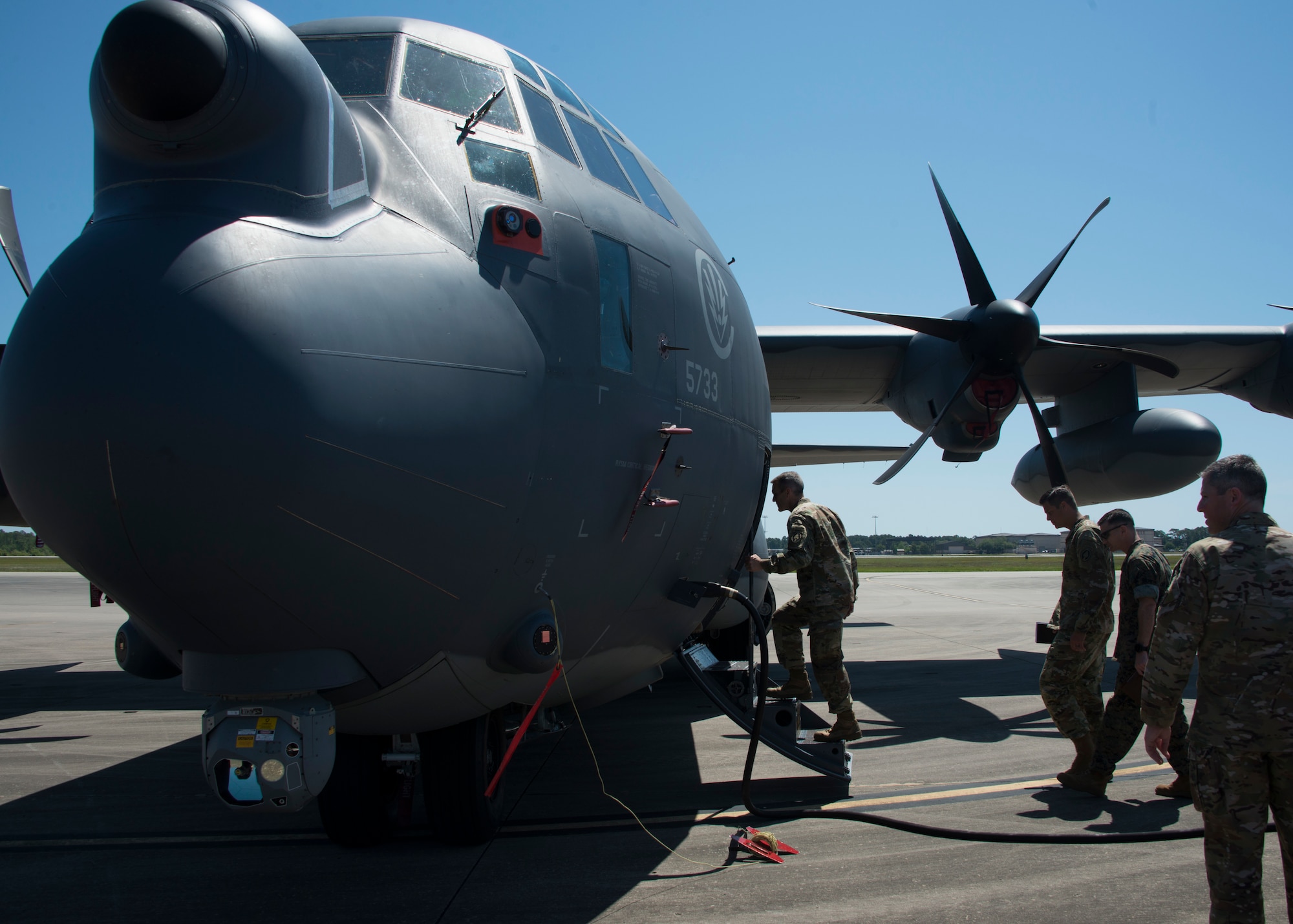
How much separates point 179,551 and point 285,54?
171cm

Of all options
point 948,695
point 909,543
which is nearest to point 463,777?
point 948,695

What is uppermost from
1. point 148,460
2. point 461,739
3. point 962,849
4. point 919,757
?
point 148,460

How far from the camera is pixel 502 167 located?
362 cm

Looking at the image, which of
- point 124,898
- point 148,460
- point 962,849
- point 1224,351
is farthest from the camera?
point 1224,351

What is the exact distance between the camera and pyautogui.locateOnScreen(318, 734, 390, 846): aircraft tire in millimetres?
4164

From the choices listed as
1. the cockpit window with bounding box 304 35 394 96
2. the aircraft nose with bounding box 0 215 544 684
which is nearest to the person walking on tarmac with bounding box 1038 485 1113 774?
the aircraft nose with bounding box 0 215 544 684

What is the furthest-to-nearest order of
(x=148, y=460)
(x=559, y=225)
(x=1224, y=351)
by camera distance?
1. (x=1224, y=351)
2. (x=559, y=225)
3. (x=148, y=460)

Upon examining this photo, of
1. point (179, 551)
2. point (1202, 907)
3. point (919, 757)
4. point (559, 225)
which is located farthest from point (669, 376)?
point (919, 757)

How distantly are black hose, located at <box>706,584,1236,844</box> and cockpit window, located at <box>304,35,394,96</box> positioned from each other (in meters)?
3.00

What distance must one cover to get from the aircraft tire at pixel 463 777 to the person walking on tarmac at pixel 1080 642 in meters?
3.72

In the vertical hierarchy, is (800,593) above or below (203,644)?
below

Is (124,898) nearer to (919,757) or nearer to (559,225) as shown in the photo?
(559,225)

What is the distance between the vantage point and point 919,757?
258 inches

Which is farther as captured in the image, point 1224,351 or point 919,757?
point 1224,351
